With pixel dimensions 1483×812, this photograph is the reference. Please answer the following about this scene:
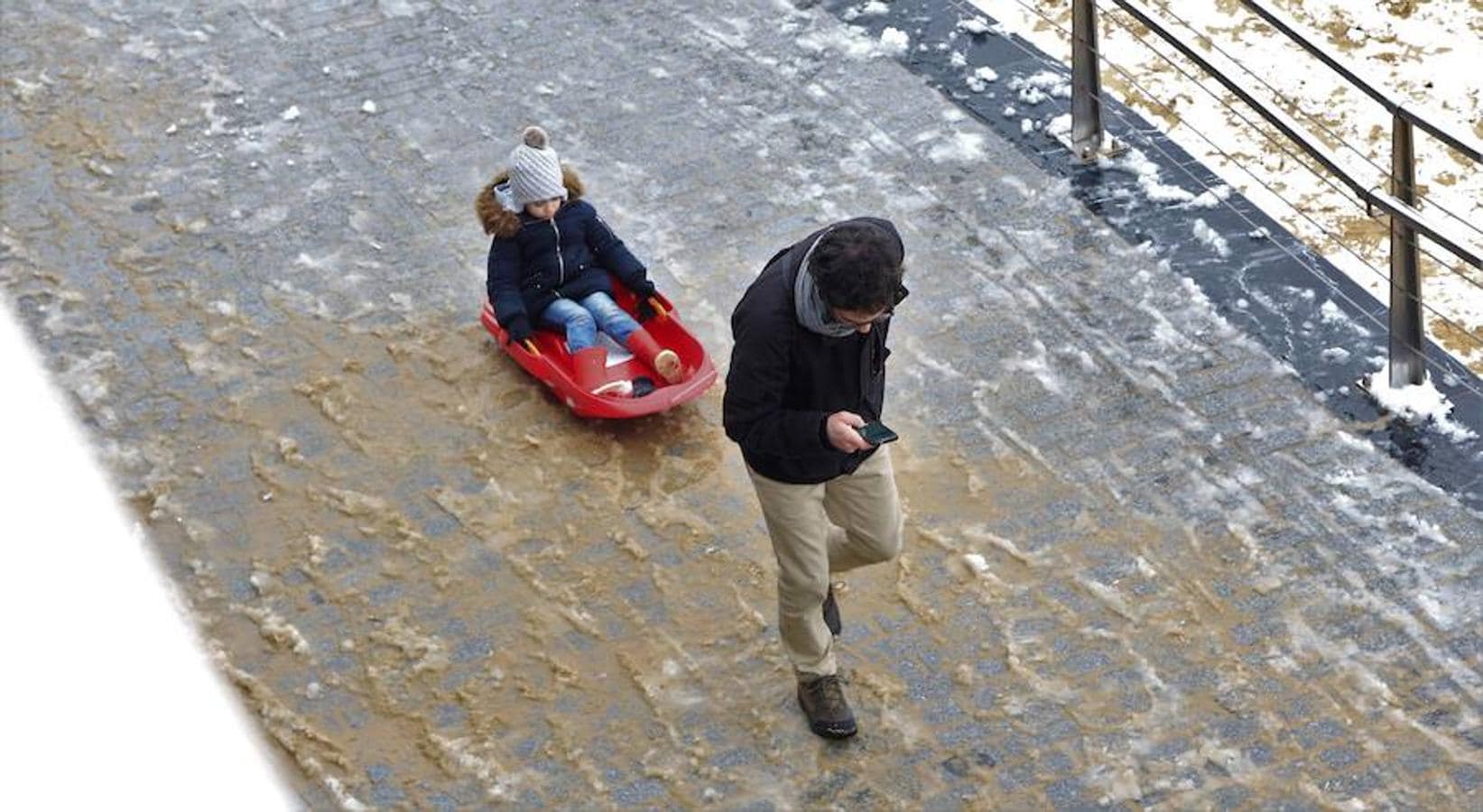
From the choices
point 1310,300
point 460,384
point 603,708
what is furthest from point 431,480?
point 1310,300

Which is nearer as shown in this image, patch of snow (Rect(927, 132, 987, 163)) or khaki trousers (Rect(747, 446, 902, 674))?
khaki trousers (Rect(747, 446, 902, 674))

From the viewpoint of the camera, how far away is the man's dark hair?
4957 mm

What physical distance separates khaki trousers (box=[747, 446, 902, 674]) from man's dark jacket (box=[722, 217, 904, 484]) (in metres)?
0.11

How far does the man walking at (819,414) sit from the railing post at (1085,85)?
3418mm

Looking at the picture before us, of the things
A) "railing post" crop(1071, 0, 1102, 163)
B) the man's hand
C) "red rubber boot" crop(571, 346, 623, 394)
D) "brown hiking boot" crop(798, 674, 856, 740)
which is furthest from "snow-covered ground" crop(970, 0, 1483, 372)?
the man's hand

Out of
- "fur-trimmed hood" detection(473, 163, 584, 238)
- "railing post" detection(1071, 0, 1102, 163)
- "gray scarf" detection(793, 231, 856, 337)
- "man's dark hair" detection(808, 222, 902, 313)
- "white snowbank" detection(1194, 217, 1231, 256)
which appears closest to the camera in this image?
"man's dark hair" detection(808, 222, 902, 313)

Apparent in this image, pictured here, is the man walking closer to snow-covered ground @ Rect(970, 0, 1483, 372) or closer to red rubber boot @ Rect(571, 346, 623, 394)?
red rubber boot @ Rect(571, 346, 623, 394)

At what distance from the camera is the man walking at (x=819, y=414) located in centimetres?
504

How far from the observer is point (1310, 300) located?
7.77 meters

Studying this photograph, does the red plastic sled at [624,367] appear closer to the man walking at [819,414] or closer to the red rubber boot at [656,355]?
the red rubber boot at [656,355]

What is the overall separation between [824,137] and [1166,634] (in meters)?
3.35

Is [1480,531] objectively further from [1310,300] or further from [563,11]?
[563,11]

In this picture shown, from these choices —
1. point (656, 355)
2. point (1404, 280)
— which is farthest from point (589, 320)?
point (1404, 280)

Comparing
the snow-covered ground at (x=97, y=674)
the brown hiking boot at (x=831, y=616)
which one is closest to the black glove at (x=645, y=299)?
the brown hiking boot at (x=831, y=616)
